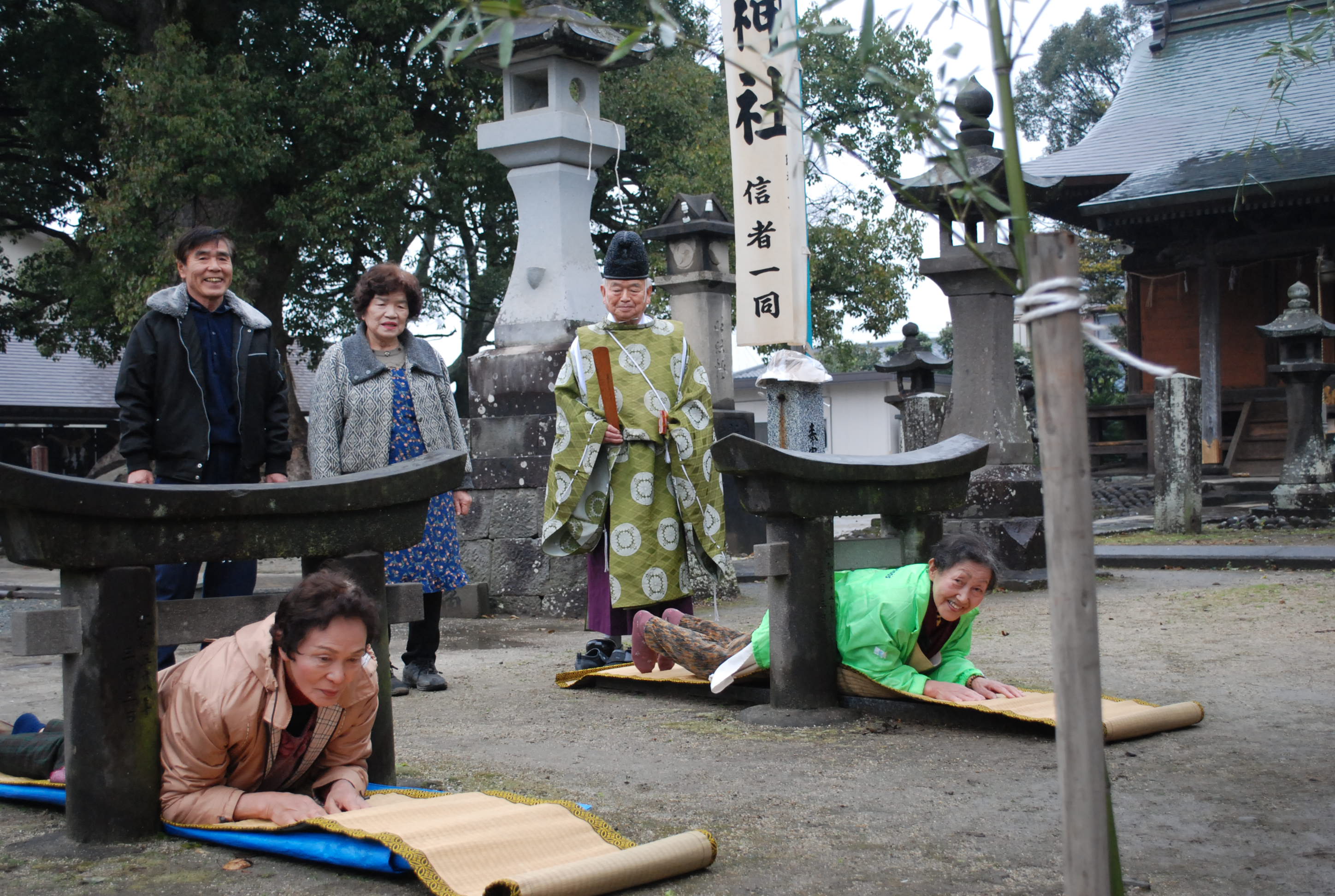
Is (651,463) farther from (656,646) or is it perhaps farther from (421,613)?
(421,613)

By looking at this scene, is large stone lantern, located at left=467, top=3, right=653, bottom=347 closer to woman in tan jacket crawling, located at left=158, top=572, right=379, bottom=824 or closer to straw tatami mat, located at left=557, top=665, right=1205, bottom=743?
straw tatami mat, located at left=557, top=665, right=1205, bottom=743

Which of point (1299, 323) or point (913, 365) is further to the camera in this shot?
point (913, 365)

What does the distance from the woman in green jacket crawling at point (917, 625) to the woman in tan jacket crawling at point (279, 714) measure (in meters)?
1.69

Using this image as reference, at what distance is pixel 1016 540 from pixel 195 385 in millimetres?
5486

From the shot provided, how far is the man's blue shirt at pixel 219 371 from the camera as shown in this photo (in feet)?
13.7

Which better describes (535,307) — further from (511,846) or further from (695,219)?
(511,846)

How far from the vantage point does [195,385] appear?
Result: 412 cm

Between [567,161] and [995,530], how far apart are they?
355 cm

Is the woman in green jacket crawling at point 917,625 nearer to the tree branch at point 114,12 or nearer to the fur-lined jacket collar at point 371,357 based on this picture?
the fur-lined jacket collar at point 371,357

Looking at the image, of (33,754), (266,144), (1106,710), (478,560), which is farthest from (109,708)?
(266,144)

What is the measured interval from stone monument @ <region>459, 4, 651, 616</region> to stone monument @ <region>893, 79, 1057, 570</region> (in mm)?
2241

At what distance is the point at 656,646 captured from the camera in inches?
184

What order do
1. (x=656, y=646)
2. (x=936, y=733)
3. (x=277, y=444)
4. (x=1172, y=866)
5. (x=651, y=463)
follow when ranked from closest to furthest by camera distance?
(x=1172, y=866), (x=936, y=733), (x=277, y=444), (x=656, y=646), (x=651, y=463)

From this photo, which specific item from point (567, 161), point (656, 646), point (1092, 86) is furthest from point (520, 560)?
point (1092, 86)
